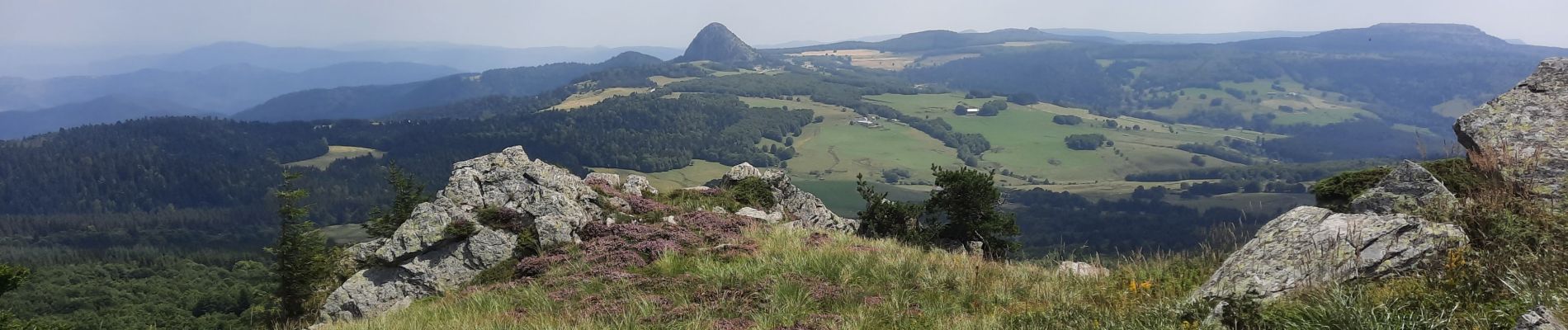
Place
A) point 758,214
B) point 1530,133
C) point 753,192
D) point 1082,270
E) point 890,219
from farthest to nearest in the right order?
point 753,192 → point 890,219 → point 758,214 → point 1082,270 → point 1530,133

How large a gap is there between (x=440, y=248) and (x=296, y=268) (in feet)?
44.2

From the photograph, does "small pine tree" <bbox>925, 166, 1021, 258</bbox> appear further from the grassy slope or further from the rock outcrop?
the rock outcrop

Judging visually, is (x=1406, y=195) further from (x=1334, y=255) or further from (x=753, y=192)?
(x=753, y=192)

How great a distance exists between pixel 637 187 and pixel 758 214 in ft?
18.0

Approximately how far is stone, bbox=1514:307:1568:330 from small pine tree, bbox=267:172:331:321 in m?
26.1

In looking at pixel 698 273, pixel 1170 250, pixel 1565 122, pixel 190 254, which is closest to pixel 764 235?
pixel 698 273

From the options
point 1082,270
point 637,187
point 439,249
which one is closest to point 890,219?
point 637,187

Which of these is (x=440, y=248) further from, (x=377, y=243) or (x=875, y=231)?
(x=875, y=231)

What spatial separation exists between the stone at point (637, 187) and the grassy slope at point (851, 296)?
413 inches

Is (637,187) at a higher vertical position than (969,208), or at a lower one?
higher

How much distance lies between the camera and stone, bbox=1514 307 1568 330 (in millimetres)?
4531

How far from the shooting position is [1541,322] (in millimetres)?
4625

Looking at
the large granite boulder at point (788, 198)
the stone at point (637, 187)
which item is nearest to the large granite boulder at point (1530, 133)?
the large granite boulder at point (788, 198)

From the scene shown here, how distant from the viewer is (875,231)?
22484 mm
